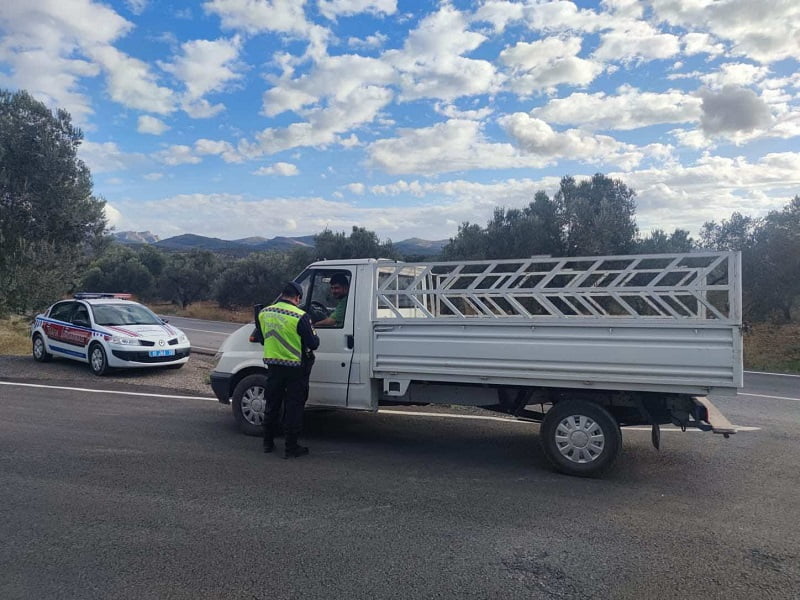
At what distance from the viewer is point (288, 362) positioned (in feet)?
19.1

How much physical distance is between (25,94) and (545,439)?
20.0 meters

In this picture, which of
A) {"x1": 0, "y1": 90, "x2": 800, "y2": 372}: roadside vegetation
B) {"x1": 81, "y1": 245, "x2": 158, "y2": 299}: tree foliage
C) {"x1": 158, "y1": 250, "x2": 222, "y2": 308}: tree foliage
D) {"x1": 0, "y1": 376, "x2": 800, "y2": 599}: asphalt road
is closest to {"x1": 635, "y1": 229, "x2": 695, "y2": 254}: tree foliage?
{"x1": 0, "y1": 90, "x2": 800, "y2": 372}: roadside vegetation

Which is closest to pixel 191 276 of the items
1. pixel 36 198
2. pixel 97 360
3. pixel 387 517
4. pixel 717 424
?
pixel 36 198

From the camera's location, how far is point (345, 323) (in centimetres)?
626

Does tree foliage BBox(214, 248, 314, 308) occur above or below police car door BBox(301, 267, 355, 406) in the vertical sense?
above

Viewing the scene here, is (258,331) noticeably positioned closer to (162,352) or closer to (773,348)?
(162,352)

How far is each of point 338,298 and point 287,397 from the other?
124 cm

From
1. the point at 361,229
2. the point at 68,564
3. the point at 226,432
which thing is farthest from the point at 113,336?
→ the point at 361,229

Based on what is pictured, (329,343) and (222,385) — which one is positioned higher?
(329,343)

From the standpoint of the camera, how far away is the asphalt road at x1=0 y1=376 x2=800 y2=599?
11.0ft

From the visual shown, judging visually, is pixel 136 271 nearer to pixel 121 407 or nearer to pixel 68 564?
pixel 121 407

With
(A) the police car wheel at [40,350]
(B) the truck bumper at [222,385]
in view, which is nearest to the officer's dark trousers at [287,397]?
(B) the truck bumper at [222,385]

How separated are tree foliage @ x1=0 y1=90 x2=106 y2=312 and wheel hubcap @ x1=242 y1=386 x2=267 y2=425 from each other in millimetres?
14464

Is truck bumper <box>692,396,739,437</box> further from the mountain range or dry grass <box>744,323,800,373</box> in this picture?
the mountain range
